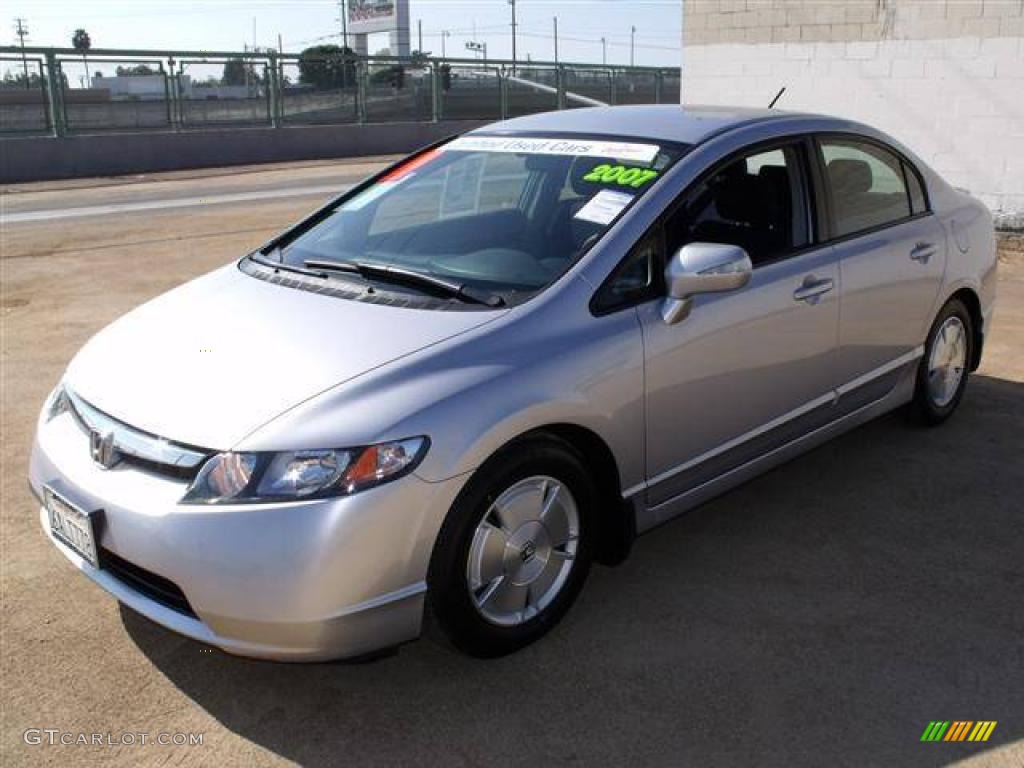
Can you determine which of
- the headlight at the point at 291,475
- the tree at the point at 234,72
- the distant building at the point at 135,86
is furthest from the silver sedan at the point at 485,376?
the tree at the point at 234,72

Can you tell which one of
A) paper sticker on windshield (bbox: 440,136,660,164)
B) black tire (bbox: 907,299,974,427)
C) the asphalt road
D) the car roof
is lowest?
the asphalt road

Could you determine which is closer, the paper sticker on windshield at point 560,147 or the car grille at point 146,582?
the car grille at point 146,582

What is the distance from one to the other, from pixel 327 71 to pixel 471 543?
2305cm

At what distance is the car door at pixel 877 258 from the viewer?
4230 millimetres

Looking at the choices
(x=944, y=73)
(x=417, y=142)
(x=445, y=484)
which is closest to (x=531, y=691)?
(x=445, y=484)

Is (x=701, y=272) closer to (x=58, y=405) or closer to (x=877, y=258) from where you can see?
(x=877, y=258)

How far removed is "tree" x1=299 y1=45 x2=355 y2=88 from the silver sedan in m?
20.7

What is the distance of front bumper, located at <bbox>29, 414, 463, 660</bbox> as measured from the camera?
2.59 m

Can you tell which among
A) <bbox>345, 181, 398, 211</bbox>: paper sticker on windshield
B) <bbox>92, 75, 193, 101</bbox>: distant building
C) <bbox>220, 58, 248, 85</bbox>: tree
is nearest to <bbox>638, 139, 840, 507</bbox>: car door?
<bbox>345, 181, 398, 211</bbox>: paper sticker on windshield

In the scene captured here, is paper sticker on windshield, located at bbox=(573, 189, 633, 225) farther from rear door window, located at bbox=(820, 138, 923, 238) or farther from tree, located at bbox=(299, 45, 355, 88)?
tree, located at bbox=(299, 45, 355, 88)

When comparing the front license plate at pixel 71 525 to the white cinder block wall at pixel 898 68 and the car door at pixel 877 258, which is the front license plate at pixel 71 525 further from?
the white cinder block wall at pixel 898 68

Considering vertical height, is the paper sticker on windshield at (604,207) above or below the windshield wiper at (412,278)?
above

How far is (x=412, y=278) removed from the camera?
343 cm

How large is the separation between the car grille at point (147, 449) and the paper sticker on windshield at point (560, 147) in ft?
6.21
